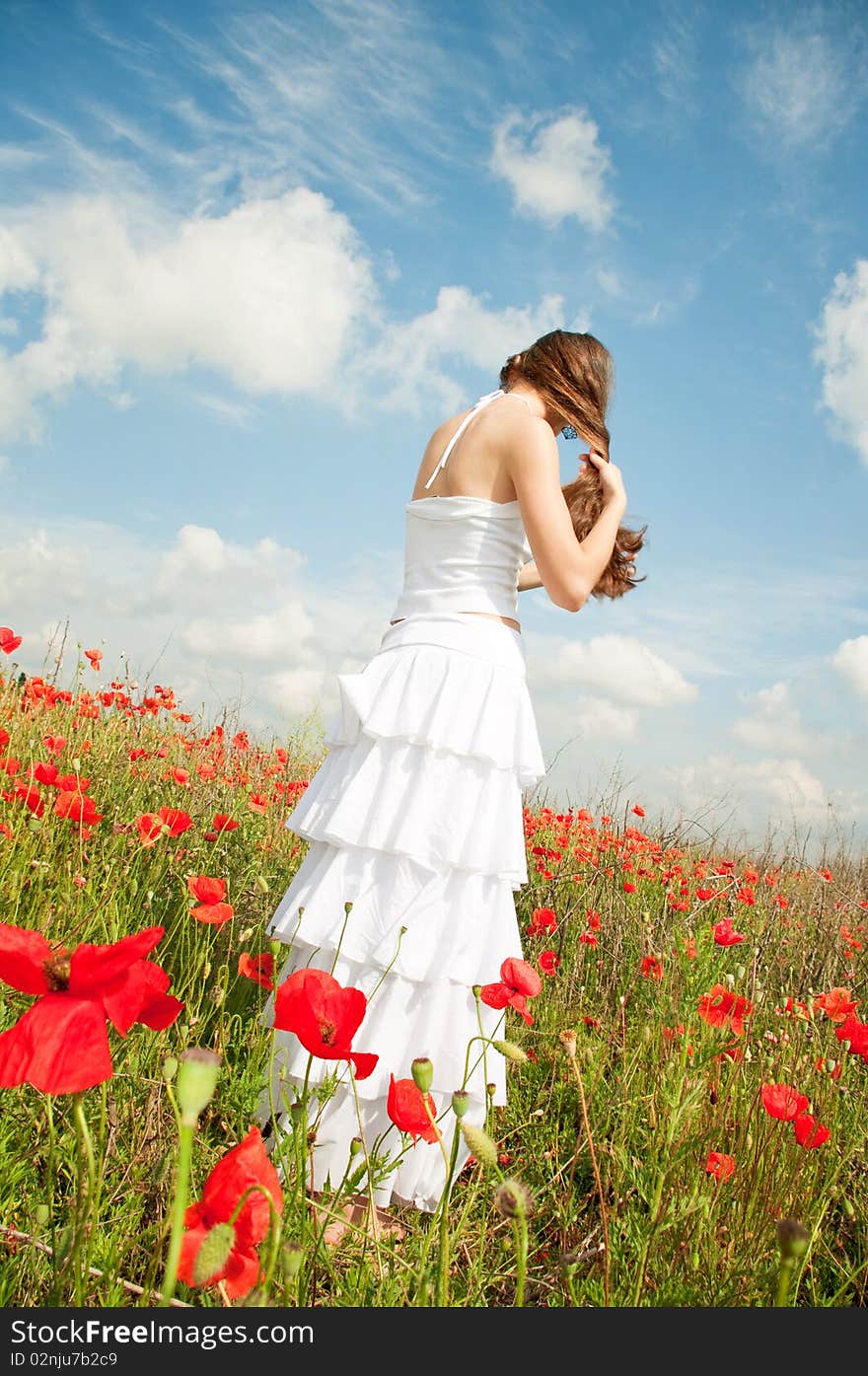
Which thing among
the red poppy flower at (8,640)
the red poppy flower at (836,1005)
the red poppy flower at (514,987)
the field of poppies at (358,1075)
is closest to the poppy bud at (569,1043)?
the field of poppies at (358,1075)

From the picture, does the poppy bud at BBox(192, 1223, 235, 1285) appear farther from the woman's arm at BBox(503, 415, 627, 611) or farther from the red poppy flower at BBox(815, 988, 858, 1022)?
the red poppy flower at BBox(815, 988, 858, 1022)

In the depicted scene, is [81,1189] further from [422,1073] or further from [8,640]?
[8,640]

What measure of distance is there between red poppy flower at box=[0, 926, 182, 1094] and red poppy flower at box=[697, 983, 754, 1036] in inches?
57.0

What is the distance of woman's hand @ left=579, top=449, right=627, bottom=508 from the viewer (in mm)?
2354

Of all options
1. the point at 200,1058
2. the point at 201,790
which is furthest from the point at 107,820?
the point at 200,1058

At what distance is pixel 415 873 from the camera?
1950 millimetres

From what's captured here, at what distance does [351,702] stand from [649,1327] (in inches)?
53.8

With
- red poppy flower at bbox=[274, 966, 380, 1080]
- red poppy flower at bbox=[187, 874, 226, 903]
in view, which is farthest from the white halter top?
red poppy flower at bbox=[274, 966, 380, 1080]

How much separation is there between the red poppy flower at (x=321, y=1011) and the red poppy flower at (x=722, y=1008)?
41.7 inches

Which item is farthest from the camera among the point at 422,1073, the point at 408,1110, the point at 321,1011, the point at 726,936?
the point at 726,936

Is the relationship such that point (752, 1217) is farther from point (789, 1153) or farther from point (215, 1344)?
point (215, 1344)

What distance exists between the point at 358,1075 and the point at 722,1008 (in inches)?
41.3

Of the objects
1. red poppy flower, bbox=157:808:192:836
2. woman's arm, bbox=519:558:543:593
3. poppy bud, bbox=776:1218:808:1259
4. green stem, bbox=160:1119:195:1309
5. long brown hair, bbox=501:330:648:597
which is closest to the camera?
green stem, bbox=160:1119:195:1309

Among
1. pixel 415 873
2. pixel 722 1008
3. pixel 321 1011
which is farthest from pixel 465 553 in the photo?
pixel 321 1011
